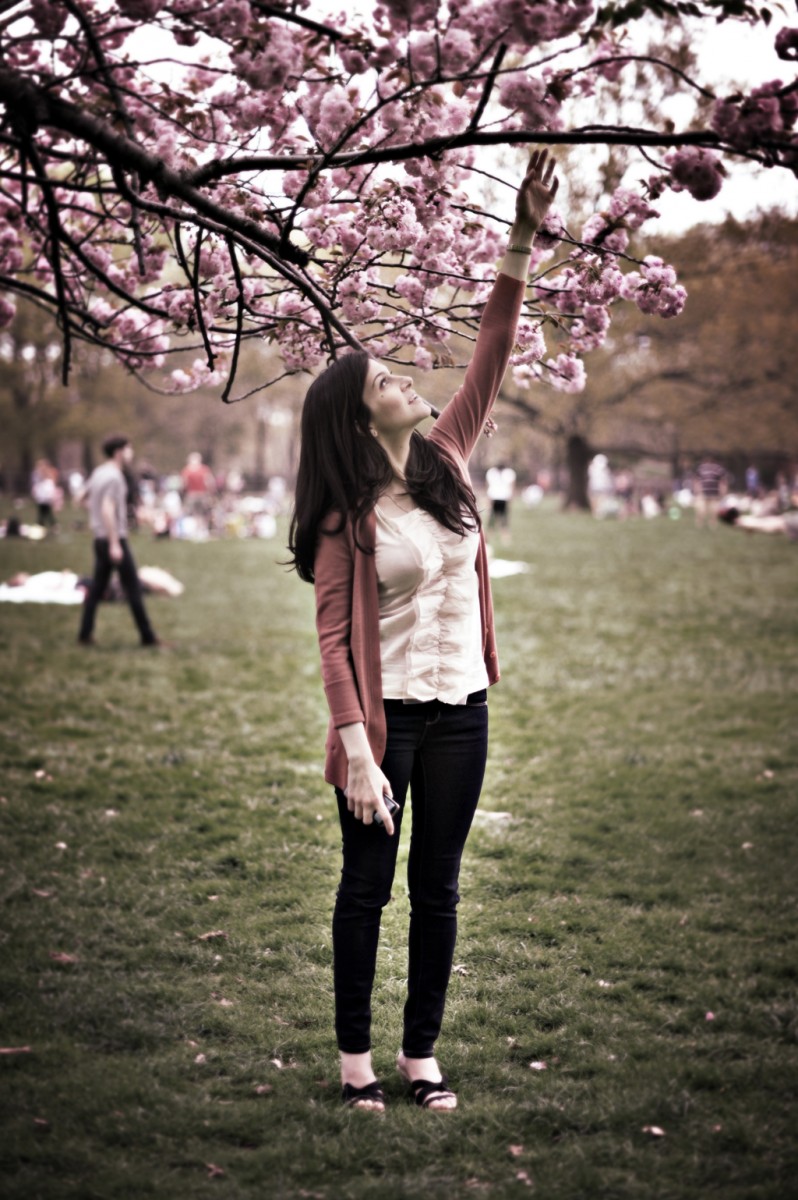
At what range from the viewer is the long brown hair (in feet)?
9.93

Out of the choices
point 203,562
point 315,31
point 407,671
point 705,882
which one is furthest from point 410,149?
point 203,562

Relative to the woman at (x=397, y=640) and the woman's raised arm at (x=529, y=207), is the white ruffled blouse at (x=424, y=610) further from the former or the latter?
the woman's raised arm at (x=529, y=207)

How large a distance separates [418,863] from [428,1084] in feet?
2.12

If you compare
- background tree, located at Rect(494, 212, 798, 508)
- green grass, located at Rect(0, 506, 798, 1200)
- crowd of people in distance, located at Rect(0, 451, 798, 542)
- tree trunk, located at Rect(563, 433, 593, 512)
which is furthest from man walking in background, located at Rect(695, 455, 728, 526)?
green grass, located at Rect(0, 506, 798, 1200)

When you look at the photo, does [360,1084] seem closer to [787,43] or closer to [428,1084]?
[428,1084]

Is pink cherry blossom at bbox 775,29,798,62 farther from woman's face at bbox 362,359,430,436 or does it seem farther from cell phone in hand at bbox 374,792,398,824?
cell phone in hand at bbox 374,792,398,824

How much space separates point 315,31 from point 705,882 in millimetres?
3823

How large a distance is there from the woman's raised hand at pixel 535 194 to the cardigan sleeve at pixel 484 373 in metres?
0.16

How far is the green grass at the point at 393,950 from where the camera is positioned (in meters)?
2.96

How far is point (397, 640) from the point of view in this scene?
10.1 ft

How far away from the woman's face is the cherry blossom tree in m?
0.48

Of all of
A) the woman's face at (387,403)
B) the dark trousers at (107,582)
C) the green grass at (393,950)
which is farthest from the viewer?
the dark trousers at (107,582)

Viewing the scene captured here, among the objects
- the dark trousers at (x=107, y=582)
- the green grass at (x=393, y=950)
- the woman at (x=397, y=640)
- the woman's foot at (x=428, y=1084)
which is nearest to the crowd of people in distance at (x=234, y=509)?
the dark trousers at (x=107, y=582)

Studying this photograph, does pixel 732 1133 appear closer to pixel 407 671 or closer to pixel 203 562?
pixel 407 671
